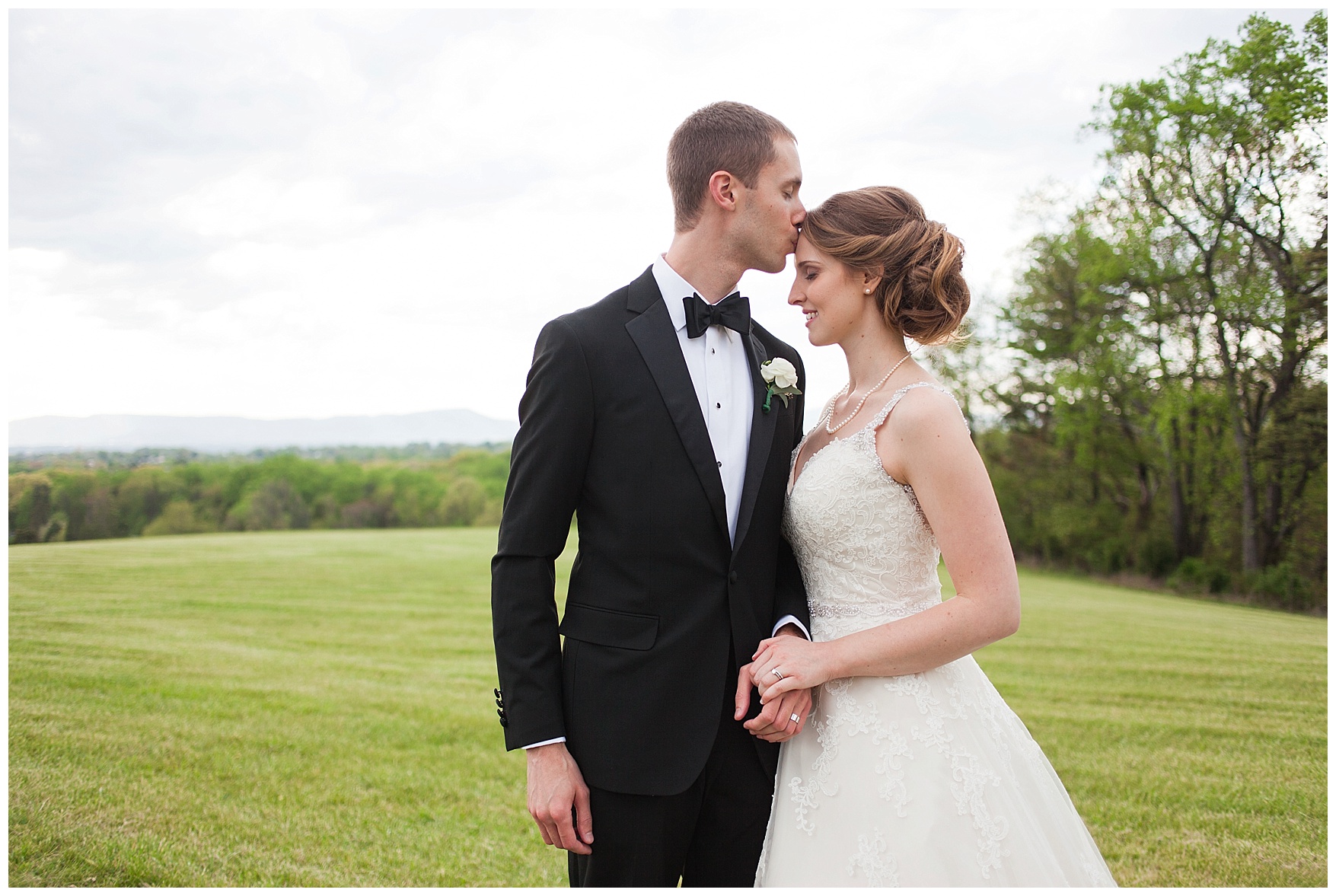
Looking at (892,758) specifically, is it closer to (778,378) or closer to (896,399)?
(896,399)

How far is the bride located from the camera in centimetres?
229

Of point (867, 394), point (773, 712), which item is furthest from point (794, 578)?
point (867, 394)

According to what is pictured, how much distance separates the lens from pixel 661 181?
286 centimetres

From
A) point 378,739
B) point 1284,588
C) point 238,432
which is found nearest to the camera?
point 378,739

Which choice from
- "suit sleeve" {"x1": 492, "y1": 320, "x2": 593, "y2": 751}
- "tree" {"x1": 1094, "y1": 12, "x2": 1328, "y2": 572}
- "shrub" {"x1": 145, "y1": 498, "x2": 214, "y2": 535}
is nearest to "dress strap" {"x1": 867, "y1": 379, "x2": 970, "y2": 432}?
"suit sleeve" {"x1": 492, "y1": 320, "x2": 593, "y2": 751}

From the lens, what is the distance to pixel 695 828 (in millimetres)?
2434

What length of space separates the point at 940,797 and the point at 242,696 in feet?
23.7

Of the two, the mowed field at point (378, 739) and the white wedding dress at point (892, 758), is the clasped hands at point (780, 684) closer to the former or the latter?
the white wedding dress at point (892, 758)

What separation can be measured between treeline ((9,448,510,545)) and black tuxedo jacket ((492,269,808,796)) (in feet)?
35.7

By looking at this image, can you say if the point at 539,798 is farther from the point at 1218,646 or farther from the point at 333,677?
the point at 1218,646

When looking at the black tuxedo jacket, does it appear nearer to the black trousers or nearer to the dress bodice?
the black trousers

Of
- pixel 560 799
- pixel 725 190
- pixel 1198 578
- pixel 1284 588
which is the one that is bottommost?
pixel 1198 578

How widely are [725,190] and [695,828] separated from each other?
1973 mm

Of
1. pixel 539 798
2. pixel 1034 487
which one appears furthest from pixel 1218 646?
pixel 1034 487
